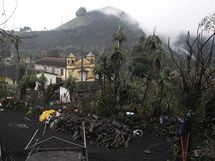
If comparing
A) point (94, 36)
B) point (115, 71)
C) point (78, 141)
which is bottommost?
point (78, 141)

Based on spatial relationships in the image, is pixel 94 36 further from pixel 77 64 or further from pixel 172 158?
pixel 172 158

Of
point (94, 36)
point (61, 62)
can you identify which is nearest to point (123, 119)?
point (61, 62)

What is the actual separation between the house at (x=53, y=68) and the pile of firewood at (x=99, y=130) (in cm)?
3226

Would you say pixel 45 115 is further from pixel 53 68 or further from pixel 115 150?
pixel 53 68

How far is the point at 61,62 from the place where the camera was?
171ft

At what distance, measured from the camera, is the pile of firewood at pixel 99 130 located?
13.1 meters

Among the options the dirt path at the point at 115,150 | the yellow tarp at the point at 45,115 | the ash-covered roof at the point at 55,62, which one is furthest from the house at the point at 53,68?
the dirt path at the point at 115,150

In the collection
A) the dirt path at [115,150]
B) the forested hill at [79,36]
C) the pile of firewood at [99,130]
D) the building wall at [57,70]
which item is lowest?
the dirt path at [115,150]

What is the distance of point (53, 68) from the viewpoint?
53188 millimetres

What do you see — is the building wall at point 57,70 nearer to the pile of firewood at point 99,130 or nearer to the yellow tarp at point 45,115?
the yellow tarp at point 45,115

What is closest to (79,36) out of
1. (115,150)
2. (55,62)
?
(55,62)

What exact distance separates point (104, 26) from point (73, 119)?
283 ft

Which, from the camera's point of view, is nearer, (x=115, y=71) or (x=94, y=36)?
(x=115, y=71)

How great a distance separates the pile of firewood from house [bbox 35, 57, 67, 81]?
32.3 metres
